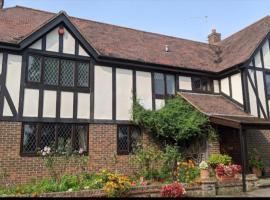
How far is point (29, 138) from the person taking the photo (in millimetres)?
11742

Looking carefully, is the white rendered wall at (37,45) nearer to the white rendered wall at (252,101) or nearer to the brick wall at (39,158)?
the brick wall at (39,158)

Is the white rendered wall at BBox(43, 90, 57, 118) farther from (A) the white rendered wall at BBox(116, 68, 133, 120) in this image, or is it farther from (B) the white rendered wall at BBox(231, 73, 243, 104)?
(B) the white rendered wall at BBox(231, 73, 243, 104)

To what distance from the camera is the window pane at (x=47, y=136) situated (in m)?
12.0

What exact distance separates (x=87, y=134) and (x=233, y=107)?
7.54m

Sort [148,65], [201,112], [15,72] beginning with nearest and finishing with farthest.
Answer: [15,72], [201,112], [148,65]

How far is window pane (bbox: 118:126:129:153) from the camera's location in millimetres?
13492

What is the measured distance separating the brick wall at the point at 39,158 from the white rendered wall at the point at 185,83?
448 cm

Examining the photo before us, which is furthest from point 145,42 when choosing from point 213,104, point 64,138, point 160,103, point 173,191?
point 173,191

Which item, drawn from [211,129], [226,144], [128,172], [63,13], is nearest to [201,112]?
[211,129]

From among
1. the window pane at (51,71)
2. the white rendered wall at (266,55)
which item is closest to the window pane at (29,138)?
the window pane at (51,71)

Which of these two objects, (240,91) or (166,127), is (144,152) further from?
(240,91)

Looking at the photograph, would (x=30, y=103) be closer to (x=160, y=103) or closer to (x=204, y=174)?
(x=160, y=103)

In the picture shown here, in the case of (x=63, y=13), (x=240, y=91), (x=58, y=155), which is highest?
(x=63, y=13)

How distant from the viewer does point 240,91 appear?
618 inches
